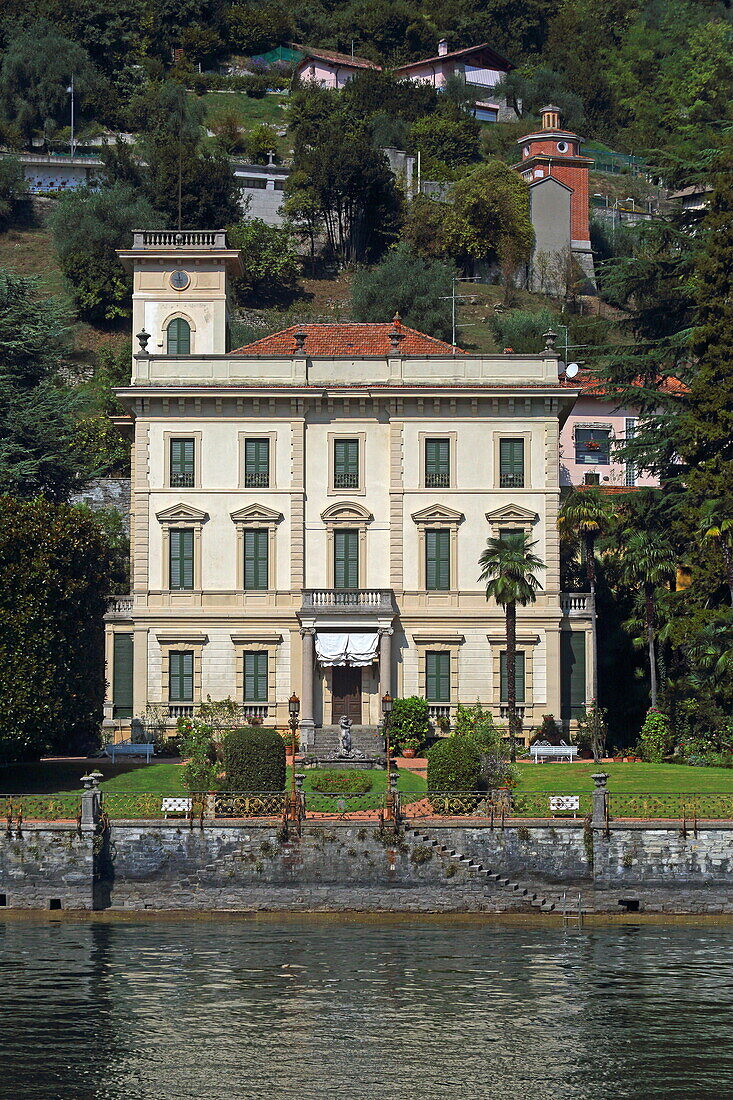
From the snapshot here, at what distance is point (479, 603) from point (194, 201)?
178ft

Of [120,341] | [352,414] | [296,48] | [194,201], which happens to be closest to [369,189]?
[194,201]

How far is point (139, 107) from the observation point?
141375mm

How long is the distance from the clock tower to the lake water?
1245 inches

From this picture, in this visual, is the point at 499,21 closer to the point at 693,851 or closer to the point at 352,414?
the point at 352,414

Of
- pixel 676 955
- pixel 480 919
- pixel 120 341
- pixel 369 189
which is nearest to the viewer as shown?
pixel 676 955

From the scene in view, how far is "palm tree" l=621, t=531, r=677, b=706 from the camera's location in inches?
2616

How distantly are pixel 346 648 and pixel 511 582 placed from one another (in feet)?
21.1

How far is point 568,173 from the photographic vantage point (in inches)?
5059

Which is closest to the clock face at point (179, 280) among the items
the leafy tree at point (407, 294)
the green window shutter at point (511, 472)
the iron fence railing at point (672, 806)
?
the green window shutter at point (511, 472)

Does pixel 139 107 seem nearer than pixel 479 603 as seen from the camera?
No

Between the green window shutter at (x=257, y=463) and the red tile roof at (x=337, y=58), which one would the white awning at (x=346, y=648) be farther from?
the red tile roof at (x=337, y=58)

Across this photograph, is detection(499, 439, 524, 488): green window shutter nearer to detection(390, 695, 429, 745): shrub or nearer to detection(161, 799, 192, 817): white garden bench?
detection(390, 695, 429, 745): shrub

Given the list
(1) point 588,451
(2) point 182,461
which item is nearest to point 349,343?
(2) point 182,461

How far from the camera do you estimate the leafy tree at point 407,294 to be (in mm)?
106750
